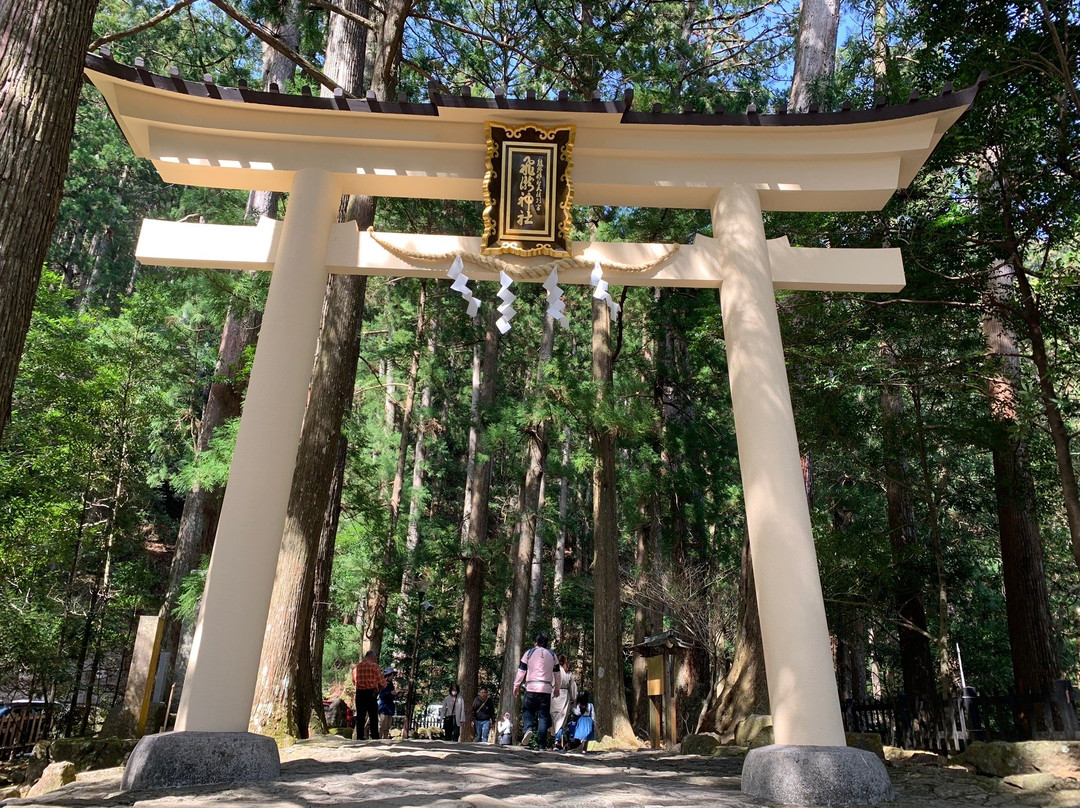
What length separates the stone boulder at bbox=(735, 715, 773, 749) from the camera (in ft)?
24.0

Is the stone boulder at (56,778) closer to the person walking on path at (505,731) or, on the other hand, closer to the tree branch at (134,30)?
the tree branch at (134,30)

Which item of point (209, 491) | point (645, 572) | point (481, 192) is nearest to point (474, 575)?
point (645, 572)

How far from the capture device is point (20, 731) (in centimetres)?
1012

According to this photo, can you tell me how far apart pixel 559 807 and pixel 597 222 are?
9569mm

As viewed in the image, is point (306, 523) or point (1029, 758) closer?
point (1029, 758)

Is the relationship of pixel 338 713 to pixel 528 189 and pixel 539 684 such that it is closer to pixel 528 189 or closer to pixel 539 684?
pixel 539 684

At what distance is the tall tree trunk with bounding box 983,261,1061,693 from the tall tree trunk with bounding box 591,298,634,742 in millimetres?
4488

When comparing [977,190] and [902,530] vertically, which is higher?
[977,190]

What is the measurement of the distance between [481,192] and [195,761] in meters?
3.91

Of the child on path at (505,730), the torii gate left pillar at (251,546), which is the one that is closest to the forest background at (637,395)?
the child on path at (505,730)

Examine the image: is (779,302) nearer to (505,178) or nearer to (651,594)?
(505,178)

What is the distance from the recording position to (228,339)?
Answer: 438 inches

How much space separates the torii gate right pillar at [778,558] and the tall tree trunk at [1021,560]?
A: 4.34 metres

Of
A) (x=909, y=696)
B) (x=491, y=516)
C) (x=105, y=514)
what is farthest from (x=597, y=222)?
(x=491, y=516)
